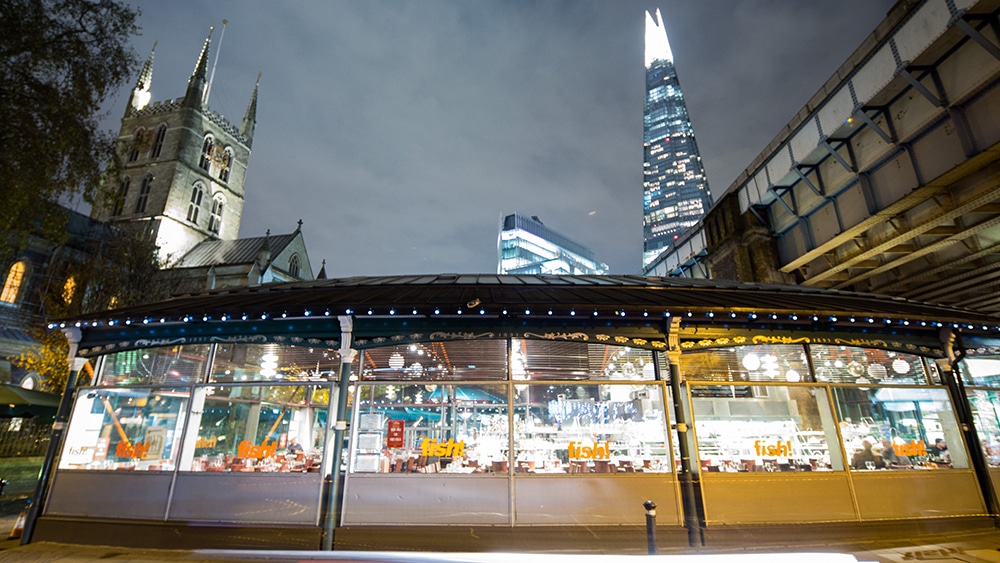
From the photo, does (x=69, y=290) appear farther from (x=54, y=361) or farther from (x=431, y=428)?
(x=431, y=428)

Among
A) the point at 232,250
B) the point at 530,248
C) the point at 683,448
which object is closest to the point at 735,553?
the point at 683,448

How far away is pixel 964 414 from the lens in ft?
31.5

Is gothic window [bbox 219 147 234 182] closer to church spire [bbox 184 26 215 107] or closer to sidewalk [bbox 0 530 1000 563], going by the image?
church spire [bbox 184 26 215 107]

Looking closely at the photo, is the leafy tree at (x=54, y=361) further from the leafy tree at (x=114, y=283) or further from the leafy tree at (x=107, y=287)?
the leafy tree at (x=114, y=283)

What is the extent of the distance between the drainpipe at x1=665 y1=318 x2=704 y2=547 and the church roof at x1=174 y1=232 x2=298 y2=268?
46.5 m

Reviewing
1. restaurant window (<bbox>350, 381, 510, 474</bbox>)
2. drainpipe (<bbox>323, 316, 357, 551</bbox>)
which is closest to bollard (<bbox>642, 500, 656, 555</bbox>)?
restaurant window (<bbox>350, 381, 510, 474</bbox>)

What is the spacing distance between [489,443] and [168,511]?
648 cm

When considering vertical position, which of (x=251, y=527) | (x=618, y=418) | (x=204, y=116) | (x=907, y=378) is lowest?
(x=251, y=527)

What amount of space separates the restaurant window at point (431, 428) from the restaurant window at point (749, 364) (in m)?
4.25

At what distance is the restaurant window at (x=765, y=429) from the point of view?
9.25 metres

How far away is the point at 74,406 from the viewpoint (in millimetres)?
9984

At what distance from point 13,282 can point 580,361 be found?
1733 inches

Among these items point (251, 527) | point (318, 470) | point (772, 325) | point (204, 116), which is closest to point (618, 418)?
point (772, 325)

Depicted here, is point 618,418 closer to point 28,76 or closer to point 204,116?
point 28,76
